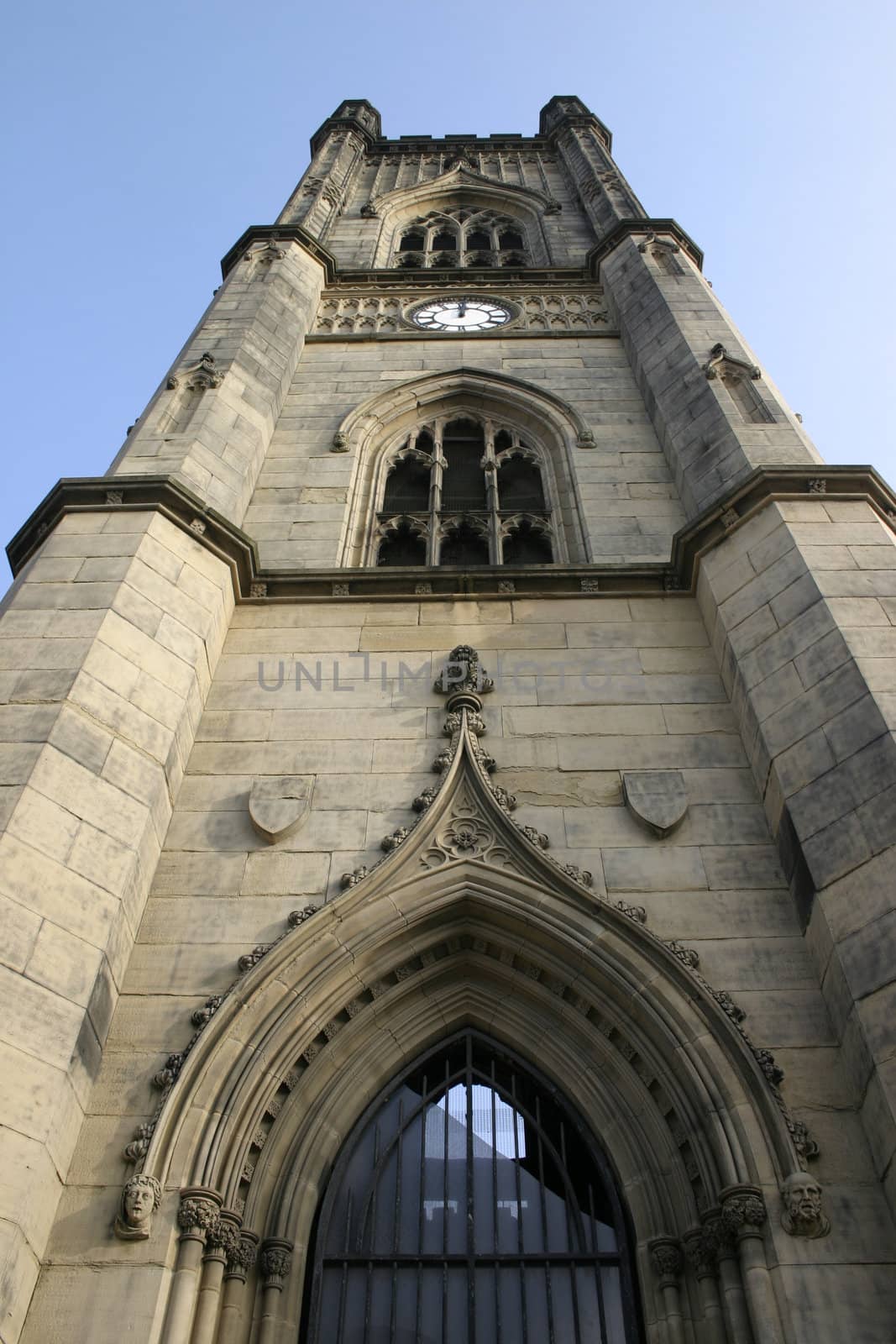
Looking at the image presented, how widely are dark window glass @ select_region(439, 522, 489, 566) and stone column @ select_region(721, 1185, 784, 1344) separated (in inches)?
319

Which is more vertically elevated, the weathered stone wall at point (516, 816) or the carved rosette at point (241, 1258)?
the weathered stone wall at point (516, 816)

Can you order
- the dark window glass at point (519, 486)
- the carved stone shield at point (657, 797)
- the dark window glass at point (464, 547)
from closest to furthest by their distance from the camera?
1. the carved stone shield at point (657, 797)
2. the dark window glass at point (464, 547)
3. the dark window glass at point (519, 486)

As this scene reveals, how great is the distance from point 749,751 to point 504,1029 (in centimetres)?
275

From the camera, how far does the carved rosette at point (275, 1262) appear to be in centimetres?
612

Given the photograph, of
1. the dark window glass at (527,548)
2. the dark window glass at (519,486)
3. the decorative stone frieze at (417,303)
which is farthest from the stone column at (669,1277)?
the decorative stone frieze at (417,303)

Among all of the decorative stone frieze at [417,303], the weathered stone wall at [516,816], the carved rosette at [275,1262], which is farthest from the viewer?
the decorative stone frieze at [417,303]

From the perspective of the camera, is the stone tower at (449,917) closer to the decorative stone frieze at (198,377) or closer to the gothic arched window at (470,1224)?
the gothic arched window at (470,1224)

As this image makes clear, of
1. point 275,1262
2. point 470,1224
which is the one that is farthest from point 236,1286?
point 470,1224

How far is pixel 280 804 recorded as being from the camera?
8.24 meters

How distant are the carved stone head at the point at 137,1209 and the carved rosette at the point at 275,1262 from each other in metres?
0.70

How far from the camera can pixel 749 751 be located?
8.52 meters

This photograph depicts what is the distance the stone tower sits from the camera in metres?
5.98

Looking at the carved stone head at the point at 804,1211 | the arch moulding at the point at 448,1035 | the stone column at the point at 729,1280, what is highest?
the arch moulding at the point at 448,1035

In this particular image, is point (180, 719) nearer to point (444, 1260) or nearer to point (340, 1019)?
point (340, 1019)
